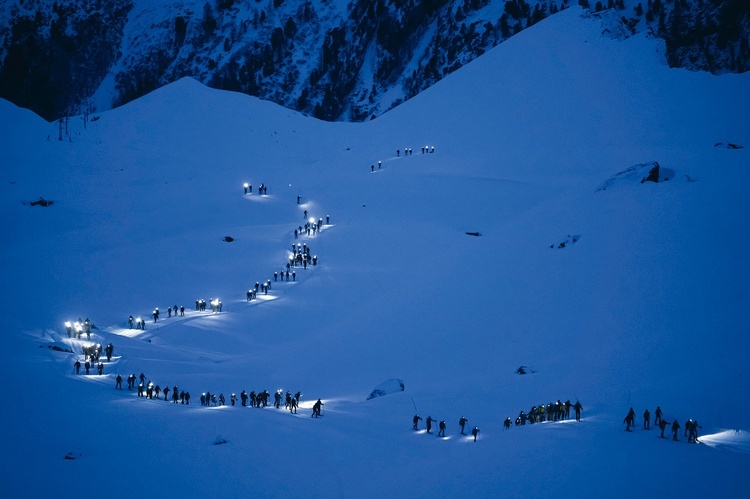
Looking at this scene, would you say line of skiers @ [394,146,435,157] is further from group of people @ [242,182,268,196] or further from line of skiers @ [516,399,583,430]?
line of skiers @ [516,399,583,430]

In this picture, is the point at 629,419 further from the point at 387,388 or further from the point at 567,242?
the point at 567,242

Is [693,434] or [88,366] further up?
[88,366]

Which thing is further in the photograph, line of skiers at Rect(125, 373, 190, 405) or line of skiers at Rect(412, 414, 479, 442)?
line of skiers at Rect(125, 373, 190, 405)

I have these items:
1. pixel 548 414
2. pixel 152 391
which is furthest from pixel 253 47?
pixel 548 414

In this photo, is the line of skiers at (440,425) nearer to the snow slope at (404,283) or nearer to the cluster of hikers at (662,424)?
the snow slope at (404,283)

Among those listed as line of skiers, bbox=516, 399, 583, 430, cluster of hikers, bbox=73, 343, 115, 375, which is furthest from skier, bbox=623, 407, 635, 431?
cluster of hikers, bbox=73, 343, 115, 375

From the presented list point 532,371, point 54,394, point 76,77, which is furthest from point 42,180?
point 76,77
